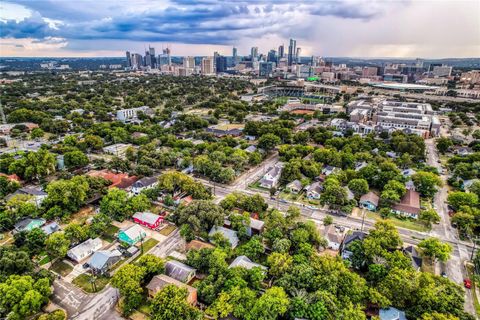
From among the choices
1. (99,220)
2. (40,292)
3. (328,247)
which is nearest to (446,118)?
(328,247)

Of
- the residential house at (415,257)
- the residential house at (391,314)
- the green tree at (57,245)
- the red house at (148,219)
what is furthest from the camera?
the red house at (148,219)

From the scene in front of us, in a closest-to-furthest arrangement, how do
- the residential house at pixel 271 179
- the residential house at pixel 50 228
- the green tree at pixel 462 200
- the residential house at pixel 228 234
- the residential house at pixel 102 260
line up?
the residential house at pixel 102 260, the residential house at pixel 228 234, the residential house at pixel 50 228, the green tree at pixel 462 200, the residential house at pixel 271 179

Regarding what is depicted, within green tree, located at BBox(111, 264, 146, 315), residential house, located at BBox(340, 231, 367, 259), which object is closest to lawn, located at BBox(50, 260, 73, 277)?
green tree, located at BBox(111, 264, 146, 315)

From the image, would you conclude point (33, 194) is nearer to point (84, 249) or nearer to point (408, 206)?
point (84, 249)

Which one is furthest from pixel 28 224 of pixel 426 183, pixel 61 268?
pixel 426 183

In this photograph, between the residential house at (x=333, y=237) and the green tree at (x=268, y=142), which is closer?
the residential house at (x=333, y=237)

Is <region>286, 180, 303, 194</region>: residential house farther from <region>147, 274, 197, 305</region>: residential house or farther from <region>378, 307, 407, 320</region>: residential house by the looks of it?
<region>147, 274, 197, 305</region>: residential house

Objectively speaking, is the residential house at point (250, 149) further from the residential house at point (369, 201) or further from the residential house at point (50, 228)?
the residential house at point (50, 228)

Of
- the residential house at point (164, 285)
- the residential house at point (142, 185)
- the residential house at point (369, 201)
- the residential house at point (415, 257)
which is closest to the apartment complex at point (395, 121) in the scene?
the residential house at point (369, 201)
